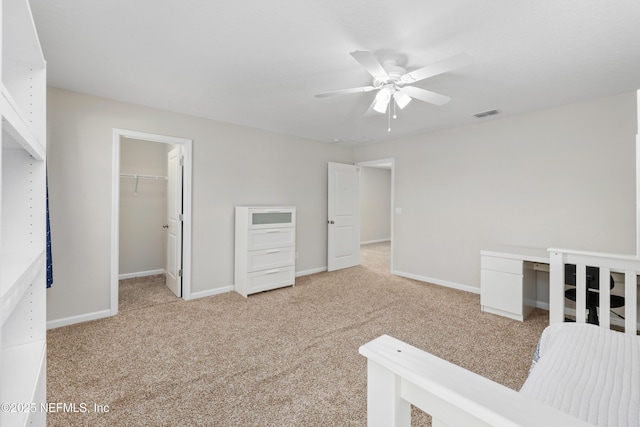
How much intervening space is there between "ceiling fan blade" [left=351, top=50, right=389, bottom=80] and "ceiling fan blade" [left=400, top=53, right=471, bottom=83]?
0.21m

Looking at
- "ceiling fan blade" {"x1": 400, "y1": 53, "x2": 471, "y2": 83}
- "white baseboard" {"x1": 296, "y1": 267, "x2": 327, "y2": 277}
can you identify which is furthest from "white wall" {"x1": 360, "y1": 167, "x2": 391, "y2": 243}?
"ceiling fan blade" {"x1": 400, "y1": 53, "x2": 471, "y2": 83}

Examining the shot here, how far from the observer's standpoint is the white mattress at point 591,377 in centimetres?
96

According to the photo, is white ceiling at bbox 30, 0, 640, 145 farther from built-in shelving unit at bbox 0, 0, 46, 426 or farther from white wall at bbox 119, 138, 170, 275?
white wall at bbox 119, 138, 170, 275

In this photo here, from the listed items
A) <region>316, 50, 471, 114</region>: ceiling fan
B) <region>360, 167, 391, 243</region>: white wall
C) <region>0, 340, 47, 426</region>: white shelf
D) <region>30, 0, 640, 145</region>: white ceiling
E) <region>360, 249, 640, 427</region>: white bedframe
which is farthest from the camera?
<region>360, 167, 391, 243</region>: white wall

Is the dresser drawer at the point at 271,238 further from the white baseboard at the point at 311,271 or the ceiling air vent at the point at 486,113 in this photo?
the ceiling air vent at the point at 486,113

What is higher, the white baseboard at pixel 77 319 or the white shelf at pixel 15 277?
the white shelf at pixel 15 277

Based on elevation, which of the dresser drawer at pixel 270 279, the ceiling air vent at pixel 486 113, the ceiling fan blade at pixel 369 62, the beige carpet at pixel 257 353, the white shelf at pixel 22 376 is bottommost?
the beige carpet at pixel 257 353

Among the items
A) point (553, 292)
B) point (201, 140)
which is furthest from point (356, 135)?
point (553, 292)

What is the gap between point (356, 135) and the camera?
4.67m

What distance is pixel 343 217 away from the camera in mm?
5461

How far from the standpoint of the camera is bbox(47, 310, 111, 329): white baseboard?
284 centimetres

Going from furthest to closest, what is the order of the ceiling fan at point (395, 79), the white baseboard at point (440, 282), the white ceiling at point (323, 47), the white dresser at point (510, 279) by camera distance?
the white baseboard at point (440, 282), the white dresser at point (510, 279), the ceiling fan at point (395, 79), the white ceiling at point (323, 47)

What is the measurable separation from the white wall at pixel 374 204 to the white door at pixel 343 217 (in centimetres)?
286

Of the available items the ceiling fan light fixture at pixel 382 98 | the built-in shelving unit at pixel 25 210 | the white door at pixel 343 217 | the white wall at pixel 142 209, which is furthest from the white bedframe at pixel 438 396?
the white wall at pixel 142 209
